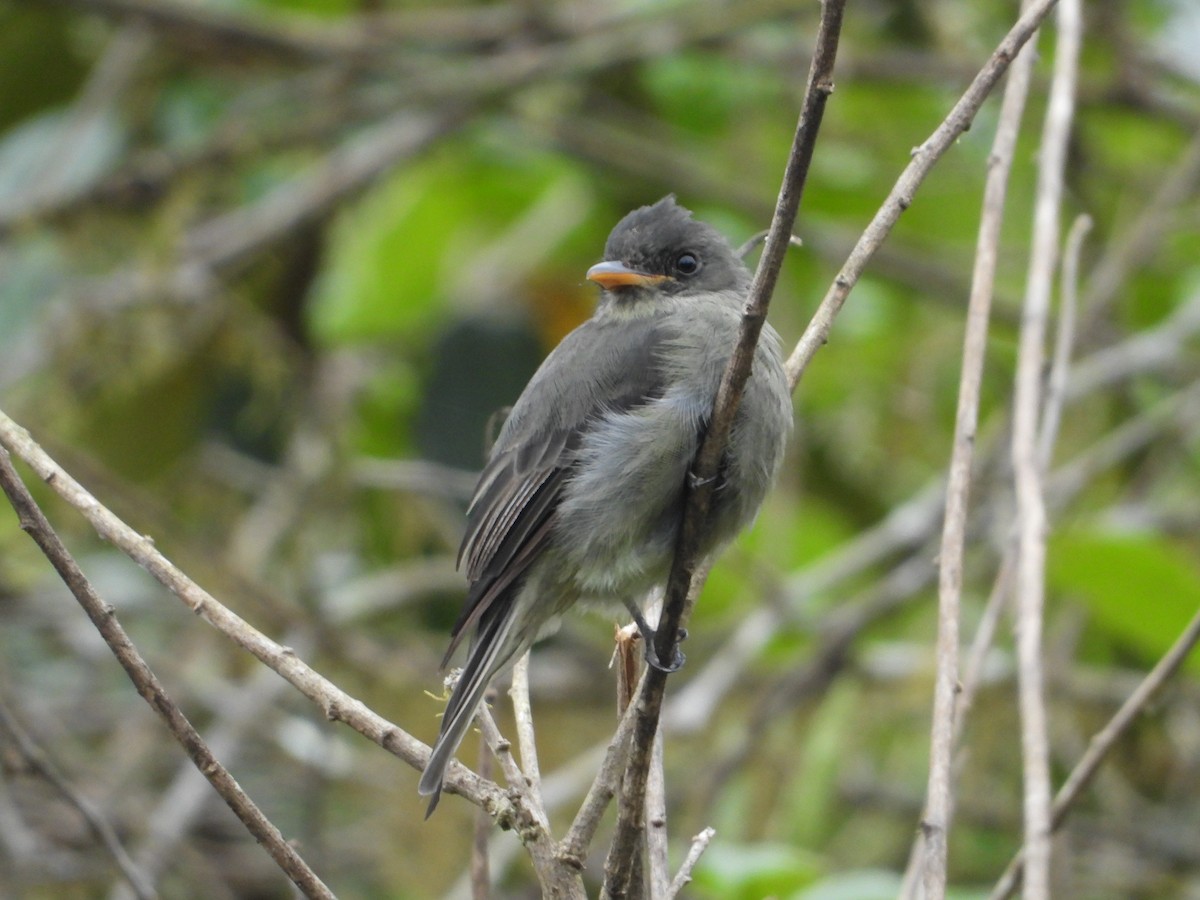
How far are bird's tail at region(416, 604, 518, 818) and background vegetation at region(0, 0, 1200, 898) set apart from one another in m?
1.51

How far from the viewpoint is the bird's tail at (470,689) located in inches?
90.3

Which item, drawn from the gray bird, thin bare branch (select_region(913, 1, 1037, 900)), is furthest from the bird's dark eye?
thin bare branch (select_region(913, 1, 1037, 900))

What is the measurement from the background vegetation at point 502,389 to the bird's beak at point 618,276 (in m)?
1.25

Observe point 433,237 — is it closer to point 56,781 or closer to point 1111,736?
point 56,781

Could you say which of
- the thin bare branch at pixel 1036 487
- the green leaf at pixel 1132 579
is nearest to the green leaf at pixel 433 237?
the green leaf at pixel 1132 579

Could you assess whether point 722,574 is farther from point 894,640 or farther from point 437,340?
point 437,340

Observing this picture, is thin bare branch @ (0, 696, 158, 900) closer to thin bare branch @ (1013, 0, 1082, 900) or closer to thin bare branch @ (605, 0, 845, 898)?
thin bare branch @ (605, 0, 845, 898)

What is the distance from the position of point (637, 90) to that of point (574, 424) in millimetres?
3344

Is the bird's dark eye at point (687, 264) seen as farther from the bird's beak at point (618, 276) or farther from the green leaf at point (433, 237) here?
the green leaf at point (433, 237)

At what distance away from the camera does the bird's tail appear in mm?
2293

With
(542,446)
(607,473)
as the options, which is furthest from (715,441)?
(542,446)

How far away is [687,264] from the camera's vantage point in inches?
146

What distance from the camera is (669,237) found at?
367 centimetres

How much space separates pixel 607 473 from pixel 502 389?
2.68m
